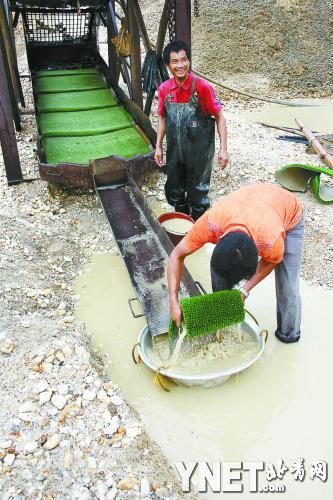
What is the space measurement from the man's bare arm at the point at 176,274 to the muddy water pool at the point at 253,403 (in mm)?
767

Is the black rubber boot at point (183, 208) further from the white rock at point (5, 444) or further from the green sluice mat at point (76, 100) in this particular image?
the green sluice mat at point (76, 100)

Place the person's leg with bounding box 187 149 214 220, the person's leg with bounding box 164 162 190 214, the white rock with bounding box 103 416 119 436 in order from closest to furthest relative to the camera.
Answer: the white rock with bounding box 103 416 119 436, the person's leg with bounding box 187 149 214 220, the person's leg with bounding box 164 162 190 214

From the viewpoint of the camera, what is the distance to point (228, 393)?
10.7 ft

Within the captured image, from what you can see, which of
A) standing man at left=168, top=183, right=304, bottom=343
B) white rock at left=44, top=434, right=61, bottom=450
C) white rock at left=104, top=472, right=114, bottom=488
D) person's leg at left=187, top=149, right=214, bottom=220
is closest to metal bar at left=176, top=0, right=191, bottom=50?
person's leg at left=187, top=149, right=214, bottom=220

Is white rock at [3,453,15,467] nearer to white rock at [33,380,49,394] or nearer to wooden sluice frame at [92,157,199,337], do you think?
white rock at [33,380,49,394]

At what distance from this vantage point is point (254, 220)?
8.31ft

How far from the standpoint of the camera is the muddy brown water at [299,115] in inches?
317

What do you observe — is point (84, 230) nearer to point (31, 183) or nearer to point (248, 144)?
point (31, 183)

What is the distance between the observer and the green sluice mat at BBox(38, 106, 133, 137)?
253 inches

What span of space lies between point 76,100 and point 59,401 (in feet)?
19.1

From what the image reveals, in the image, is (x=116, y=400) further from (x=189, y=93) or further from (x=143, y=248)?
(x=189, y=93)

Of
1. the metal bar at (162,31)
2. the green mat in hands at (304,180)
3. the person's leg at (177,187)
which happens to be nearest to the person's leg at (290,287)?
the person's leg at (177,187)

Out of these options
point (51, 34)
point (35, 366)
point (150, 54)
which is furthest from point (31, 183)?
point (51, 34)

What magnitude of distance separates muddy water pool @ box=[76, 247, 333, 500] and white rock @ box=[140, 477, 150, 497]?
1.15ft
